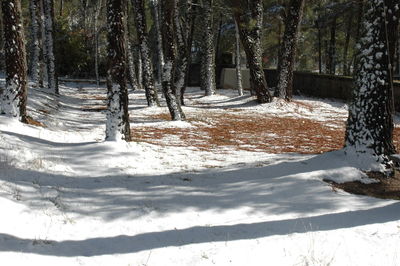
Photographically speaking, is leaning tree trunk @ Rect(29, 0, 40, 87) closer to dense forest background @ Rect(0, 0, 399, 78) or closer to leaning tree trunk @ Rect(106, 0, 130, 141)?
dense forest background @ Rect(0, 0, 399, 78)

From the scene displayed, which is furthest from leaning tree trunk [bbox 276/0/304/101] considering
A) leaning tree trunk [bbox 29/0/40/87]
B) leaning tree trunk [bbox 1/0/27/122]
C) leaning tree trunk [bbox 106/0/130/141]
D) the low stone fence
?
leaning tree trunk [bbox 1/0/27/122]

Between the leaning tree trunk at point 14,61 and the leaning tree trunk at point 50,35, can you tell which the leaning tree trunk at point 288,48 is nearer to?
the leaning tree trunk at point 50,35

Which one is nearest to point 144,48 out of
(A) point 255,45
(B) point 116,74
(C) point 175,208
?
(A) point 255,45

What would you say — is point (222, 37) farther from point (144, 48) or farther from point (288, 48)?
point (144, 48)

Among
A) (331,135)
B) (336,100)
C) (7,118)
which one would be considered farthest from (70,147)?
(336,100)

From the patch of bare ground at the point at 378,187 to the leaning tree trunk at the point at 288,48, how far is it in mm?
12012

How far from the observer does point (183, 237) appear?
431 cm

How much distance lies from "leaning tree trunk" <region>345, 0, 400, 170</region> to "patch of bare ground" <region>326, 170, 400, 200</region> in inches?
9.1

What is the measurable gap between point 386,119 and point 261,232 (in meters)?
3.38

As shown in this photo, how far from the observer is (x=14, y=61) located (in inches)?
314

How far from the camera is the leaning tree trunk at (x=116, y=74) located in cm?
738

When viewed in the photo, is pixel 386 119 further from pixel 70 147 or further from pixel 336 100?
pixel 336 100

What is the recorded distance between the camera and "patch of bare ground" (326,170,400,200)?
19.0ft

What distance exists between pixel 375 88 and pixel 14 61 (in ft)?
23.1
